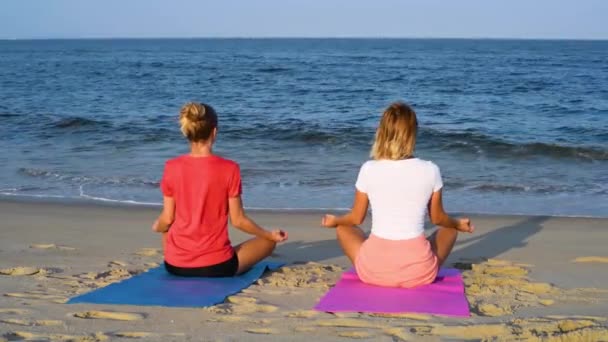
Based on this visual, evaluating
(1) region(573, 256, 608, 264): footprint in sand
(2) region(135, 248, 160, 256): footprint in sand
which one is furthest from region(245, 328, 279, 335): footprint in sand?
(1) region(573, 256, 608, 264): footprint in sand

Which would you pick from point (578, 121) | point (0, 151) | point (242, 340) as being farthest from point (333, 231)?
point (578, 121)

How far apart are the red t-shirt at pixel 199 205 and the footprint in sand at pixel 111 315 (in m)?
0.82

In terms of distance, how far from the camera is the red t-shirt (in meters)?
5.00

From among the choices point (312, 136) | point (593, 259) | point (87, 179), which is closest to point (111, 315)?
point (593, 259)

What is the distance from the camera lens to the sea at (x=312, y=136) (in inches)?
398

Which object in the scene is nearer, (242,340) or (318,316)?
(242,340)

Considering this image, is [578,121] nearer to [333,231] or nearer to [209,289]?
[333,231]

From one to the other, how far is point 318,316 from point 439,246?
119cm

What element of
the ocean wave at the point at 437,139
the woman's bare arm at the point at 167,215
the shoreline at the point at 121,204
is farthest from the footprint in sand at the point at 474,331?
the ocean wave at the point at 437,139

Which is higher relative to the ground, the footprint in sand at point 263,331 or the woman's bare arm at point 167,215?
the woman's bare arm at point 167,215

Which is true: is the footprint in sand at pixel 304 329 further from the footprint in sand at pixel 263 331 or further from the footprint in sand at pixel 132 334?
the footprint in sand at pixel 132 334

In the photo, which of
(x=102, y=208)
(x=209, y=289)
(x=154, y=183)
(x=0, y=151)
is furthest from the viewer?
(x=0, y=151)

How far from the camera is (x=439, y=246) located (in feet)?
17.3

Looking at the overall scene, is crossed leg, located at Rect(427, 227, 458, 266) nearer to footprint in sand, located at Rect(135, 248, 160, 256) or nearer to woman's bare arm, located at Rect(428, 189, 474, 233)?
woman's bare arm, located at Rect(428, 189, 474, 233)
